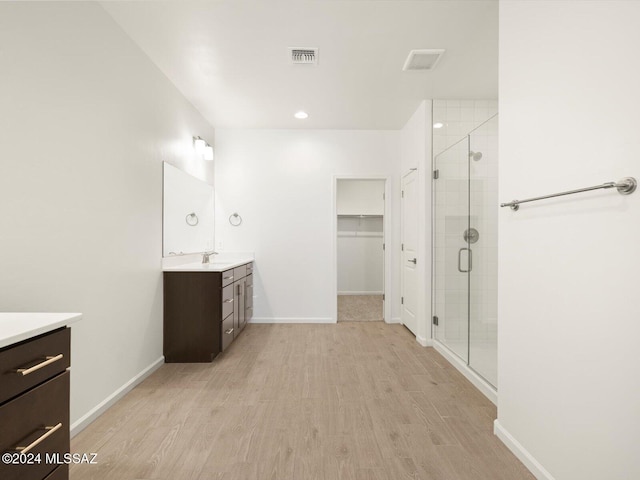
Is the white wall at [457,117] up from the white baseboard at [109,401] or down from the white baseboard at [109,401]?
up

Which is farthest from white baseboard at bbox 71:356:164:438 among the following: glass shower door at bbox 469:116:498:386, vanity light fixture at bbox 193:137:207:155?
glass shower door at bbox 469:116:498:386

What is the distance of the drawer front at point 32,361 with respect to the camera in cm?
94

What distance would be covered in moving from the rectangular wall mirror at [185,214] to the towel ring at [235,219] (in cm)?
25

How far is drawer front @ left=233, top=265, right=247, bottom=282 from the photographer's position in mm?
3494

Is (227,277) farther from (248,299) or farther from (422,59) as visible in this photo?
(422,59)

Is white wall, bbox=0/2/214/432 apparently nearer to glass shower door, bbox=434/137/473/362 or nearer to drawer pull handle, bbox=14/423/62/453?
drawer pull handle, bbox=14/423/62/453

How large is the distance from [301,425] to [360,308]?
364 cm

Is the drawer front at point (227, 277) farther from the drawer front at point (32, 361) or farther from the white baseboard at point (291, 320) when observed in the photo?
the drawer front at point (32, 361)

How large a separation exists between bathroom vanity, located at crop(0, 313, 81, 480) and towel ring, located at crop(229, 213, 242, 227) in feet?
10.8

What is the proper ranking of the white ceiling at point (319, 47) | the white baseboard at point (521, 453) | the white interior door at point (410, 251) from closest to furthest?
the white baseboard at point (521, 453)
the white ceiling at point (319, 47)
the white interior door at point (410, 251)

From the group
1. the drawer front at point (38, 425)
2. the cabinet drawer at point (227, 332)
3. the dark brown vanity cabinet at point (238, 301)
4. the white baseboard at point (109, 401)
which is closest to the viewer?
the drawer front at point (38, 425)

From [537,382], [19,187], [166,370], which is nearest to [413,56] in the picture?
[537,382]

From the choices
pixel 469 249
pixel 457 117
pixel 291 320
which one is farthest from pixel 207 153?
pixel 469 249

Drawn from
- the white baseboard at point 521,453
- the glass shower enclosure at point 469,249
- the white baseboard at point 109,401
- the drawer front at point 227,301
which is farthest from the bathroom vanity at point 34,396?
the glass shower enclosure at point 469,249
